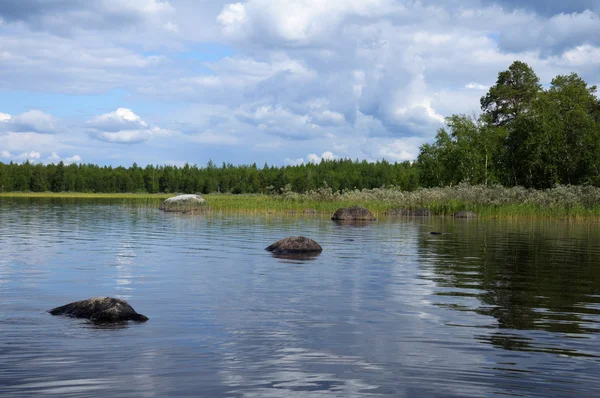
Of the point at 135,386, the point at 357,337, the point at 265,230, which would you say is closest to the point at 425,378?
the point at 357,337

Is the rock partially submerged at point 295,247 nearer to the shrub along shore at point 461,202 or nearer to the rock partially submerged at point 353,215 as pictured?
the rock partially submerged at point 353,215

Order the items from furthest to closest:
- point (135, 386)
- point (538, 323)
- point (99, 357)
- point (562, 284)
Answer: point (562, 284), point (538, 323), point (99, 357), point (135, 386)

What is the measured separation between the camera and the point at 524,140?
71.6 m

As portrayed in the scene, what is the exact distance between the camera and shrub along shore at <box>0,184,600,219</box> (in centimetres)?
5456

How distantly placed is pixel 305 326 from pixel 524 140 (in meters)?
66.6

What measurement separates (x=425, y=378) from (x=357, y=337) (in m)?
2.29

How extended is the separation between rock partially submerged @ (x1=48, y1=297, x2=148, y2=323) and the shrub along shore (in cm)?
4602

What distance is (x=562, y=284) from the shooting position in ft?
53.4

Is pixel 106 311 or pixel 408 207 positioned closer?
pixel 106 311

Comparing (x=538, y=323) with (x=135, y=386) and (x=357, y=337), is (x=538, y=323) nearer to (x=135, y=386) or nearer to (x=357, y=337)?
(x=357, y=337)

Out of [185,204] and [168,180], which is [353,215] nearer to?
[185,204]

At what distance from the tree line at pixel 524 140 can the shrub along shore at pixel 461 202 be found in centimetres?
879

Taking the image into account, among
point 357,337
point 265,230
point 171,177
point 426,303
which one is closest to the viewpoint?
point 357,337

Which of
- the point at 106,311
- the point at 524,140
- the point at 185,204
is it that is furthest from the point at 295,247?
the point at 524,140
